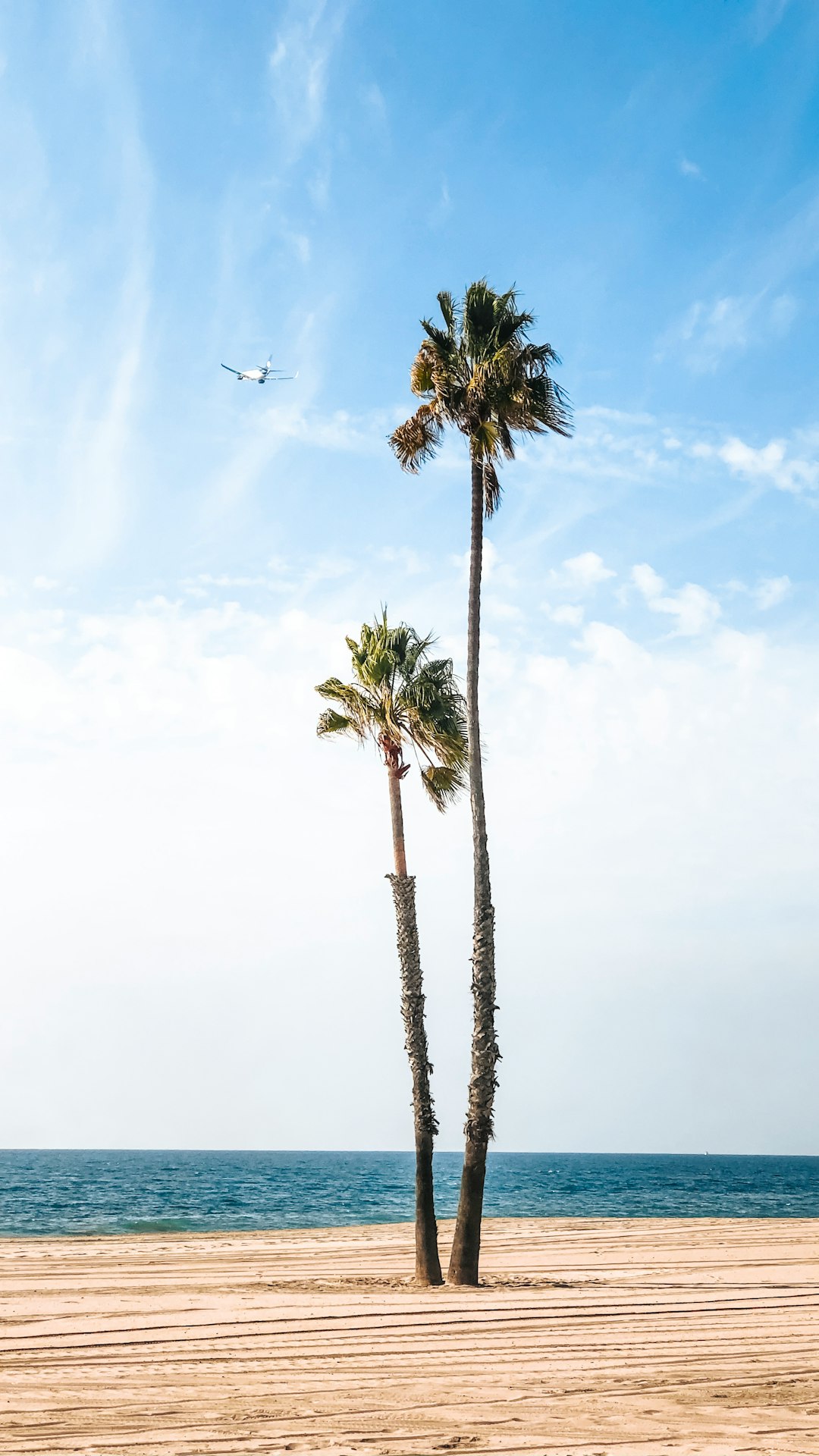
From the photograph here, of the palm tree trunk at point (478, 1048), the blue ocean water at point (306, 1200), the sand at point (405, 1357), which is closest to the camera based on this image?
the sand at point (405, 1357)

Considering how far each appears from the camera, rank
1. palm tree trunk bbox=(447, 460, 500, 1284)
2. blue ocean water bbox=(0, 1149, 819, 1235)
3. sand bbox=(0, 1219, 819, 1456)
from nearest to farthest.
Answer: sand bbox=(0, 1219, 819, 1456), palm tree trunk bbox=(447, 460, 500, 1284), blue ocean water bbox=(0, 1149, 819, 1235)

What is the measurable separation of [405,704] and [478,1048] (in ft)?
15.3

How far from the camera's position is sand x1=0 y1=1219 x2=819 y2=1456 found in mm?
7176

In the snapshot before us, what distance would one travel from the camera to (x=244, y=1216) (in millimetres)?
39031

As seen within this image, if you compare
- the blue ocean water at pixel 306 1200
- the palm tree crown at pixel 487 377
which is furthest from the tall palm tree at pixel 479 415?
the blue ocean water at pixel 306 1200

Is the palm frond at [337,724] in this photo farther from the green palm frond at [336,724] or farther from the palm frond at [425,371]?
the palm frond at [425,371]

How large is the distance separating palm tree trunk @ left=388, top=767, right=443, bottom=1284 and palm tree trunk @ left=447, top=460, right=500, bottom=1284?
43cm

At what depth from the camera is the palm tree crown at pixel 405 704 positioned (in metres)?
15.8

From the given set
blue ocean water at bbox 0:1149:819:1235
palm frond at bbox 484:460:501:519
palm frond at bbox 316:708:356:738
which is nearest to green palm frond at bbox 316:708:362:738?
palm frond at bbox 316:708:356:738

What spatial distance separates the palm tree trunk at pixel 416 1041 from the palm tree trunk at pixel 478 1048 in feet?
1.40

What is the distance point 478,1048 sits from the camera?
14.8m

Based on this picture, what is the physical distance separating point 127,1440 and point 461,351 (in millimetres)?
13669

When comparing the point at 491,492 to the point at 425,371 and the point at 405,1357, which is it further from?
the point at 405,1357

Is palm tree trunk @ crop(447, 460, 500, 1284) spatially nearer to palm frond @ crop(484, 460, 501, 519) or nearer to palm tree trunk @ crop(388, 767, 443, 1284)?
palm tree trunk @ crop(388, 767, 443, 1284)
